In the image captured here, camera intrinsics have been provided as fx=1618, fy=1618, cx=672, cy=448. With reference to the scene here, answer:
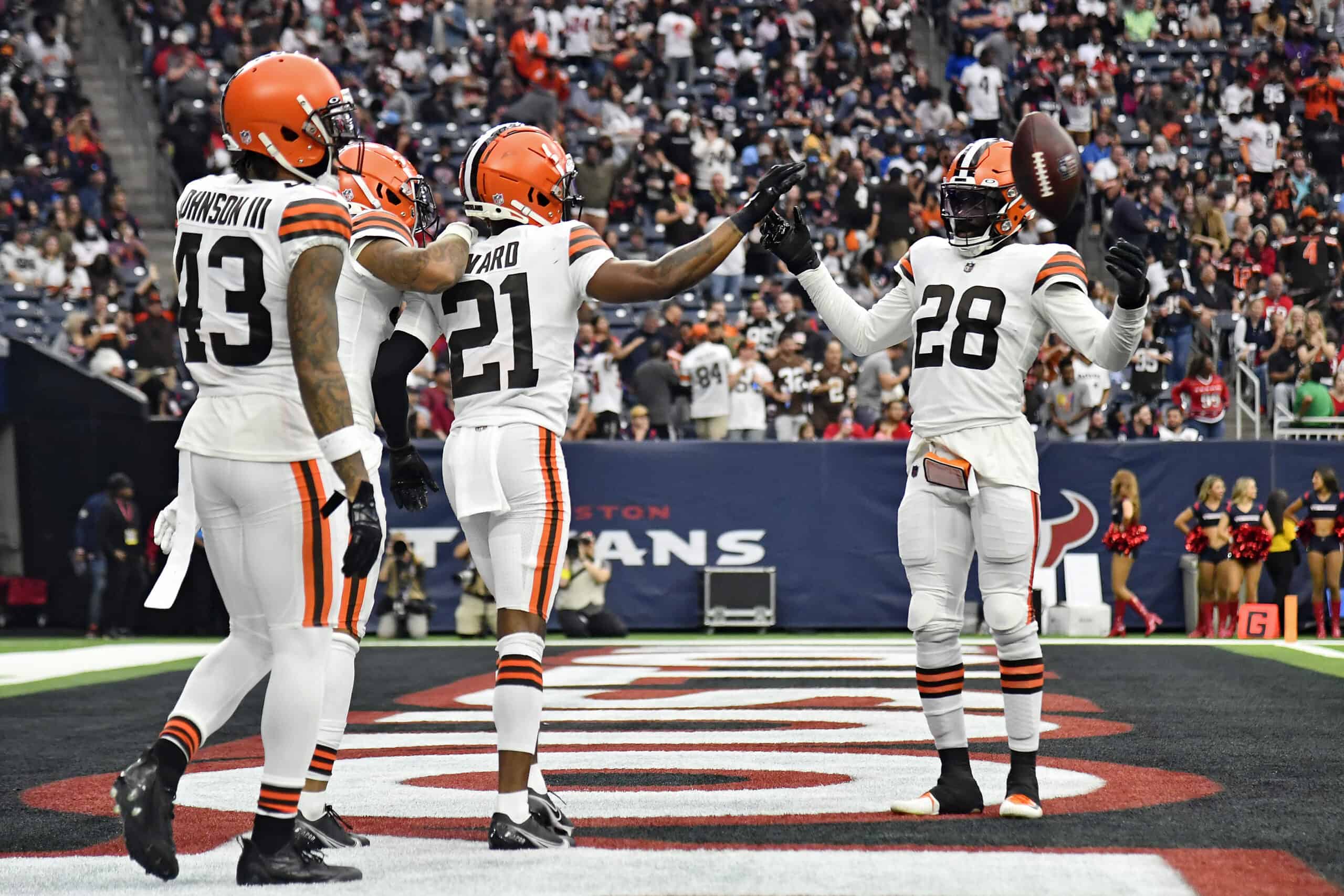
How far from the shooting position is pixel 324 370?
3.81 meters

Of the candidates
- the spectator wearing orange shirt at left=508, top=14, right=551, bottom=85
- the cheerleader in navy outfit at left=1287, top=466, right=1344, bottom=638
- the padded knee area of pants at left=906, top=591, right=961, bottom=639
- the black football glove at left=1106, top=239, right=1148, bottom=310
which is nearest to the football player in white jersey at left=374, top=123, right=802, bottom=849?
the black football glove at left=1106, top=239, right=1148, bottom=310

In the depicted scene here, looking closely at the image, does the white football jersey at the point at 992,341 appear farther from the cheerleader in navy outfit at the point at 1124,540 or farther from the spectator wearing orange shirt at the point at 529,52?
the spectator wearing orange shirt at the point at 529,52

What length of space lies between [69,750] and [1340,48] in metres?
19.0

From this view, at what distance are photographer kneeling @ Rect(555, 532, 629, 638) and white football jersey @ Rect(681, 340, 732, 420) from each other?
1.82m

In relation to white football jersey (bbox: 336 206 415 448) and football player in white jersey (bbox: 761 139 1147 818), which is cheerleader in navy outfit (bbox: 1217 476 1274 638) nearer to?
football player in white jersey (bbox: 761 139 1147 818)

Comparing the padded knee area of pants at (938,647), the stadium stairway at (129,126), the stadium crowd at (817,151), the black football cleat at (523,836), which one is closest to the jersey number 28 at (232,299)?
the black football cleat at (523,836)

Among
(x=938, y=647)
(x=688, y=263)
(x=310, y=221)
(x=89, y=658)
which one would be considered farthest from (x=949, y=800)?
(x=89, y=658)

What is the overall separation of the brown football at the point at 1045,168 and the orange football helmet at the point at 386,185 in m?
1.89

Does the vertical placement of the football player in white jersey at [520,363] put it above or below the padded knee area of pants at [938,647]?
above

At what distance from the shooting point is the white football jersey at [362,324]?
4.83m

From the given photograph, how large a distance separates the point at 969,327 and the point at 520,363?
4.74 feet

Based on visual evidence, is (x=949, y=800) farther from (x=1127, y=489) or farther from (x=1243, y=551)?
(x=1127, y=489)

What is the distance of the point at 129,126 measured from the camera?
846 inches

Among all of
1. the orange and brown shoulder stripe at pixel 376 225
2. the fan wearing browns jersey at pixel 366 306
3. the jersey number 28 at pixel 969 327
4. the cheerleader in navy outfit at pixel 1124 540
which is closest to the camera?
the fan wearing browns jersey at pixel 366 306
